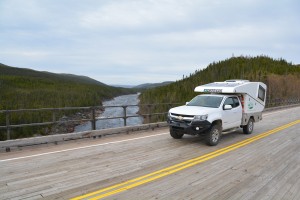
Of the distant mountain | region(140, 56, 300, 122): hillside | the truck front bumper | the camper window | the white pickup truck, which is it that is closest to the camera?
the truck front bumper

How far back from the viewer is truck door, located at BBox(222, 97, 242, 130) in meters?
12.4

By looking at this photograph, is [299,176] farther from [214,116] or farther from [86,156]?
[86,156]

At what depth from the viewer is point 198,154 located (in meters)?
Answer: 9.72

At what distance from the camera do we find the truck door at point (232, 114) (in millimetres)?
12352

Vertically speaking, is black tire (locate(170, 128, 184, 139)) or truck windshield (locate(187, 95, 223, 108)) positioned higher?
truck windshield (locate(187, 95, 223, 108))

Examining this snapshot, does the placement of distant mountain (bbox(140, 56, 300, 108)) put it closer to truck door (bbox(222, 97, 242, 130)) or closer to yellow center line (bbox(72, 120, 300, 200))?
truck door (bbox(222, 97, 242, 130))

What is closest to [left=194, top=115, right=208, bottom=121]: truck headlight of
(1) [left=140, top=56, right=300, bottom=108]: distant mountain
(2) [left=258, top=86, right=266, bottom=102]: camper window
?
(2) [left=258, top=86, right=266, bottom=102]: camper window

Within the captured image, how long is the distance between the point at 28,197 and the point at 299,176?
6.39m

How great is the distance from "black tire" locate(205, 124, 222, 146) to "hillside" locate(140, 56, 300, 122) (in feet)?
147

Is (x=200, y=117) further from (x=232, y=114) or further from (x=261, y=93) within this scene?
(x=261, y=93)

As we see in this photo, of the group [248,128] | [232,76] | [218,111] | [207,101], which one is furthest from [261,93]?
[232,76]

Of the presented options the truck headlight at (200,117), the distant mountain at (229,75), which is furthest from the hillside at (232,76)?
the truck headlight at (200,117)

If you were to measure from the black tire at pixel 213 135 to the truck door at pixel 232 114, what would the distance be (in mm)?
710

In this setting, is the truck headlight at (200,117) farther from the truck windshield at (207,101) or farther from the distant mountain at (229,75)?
the distant mountain at (229,75)
